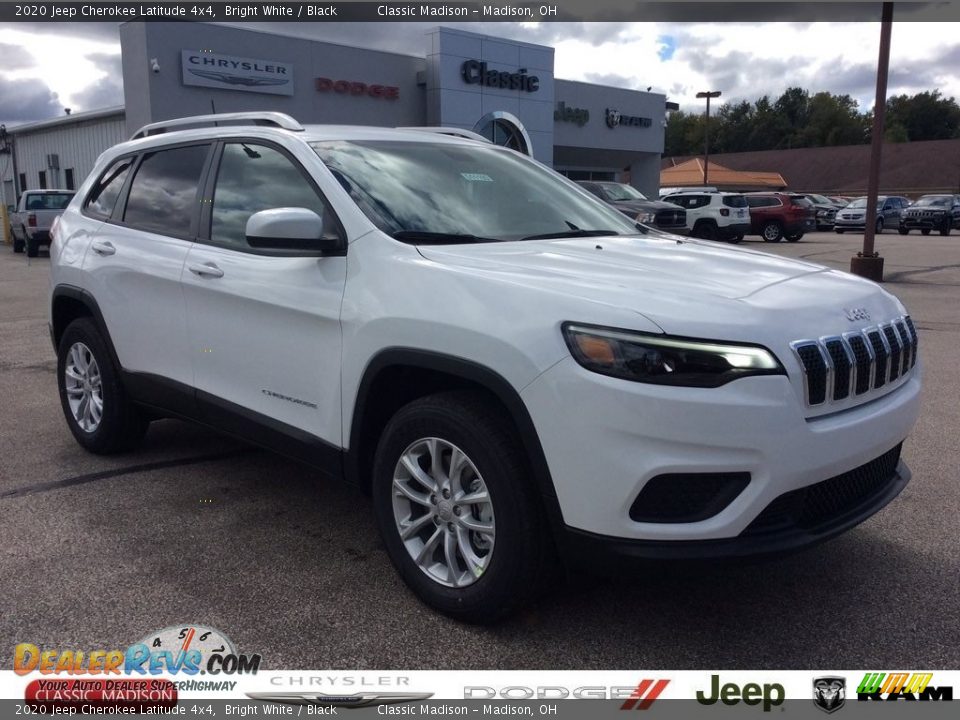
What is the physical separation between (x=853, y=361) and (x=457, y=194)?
5.84 feet

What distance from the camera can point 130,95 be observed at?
66.4 feet

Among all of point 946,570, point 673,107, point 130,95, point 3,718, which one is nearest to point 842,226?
point 673,107

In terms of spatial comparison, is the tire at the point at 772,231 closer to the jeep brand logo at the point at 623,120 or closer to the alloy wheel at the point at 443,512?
the jeep brand logo at the point at 623,120

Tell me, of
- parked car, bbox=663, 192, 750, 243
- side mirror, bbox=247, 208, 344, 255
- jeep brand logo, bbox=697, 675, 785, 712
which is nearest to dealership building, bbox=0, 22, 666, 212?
parked car, bbox=663, 192, 750, 243

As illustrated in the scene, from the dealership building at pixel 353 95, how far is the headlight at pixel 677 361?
46.9 feet

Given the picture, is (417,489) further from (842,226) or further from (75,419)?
(842,226)

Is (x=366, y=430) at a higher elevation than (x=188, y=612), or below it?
higher

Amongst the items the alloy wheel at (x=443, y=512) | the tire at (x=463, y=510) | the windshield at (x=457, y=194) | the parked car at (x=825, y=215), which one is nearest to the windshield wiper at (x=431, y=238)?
the windshield at (x=457, y=194)

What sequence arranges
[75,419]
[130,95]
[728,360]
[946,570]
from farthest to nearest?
[130,95], [75,419], [946,570], [728,360]

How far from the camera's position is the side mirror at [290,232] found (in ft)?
11.1

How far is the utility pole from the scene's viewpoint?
14.0m

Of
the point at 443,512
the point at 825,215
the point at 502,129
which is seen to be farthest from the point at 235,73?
the point at 825,215

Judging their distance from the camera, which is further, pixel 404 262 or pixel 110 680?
pixel 404 262

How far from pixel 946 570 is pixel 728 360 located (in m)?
1.72
